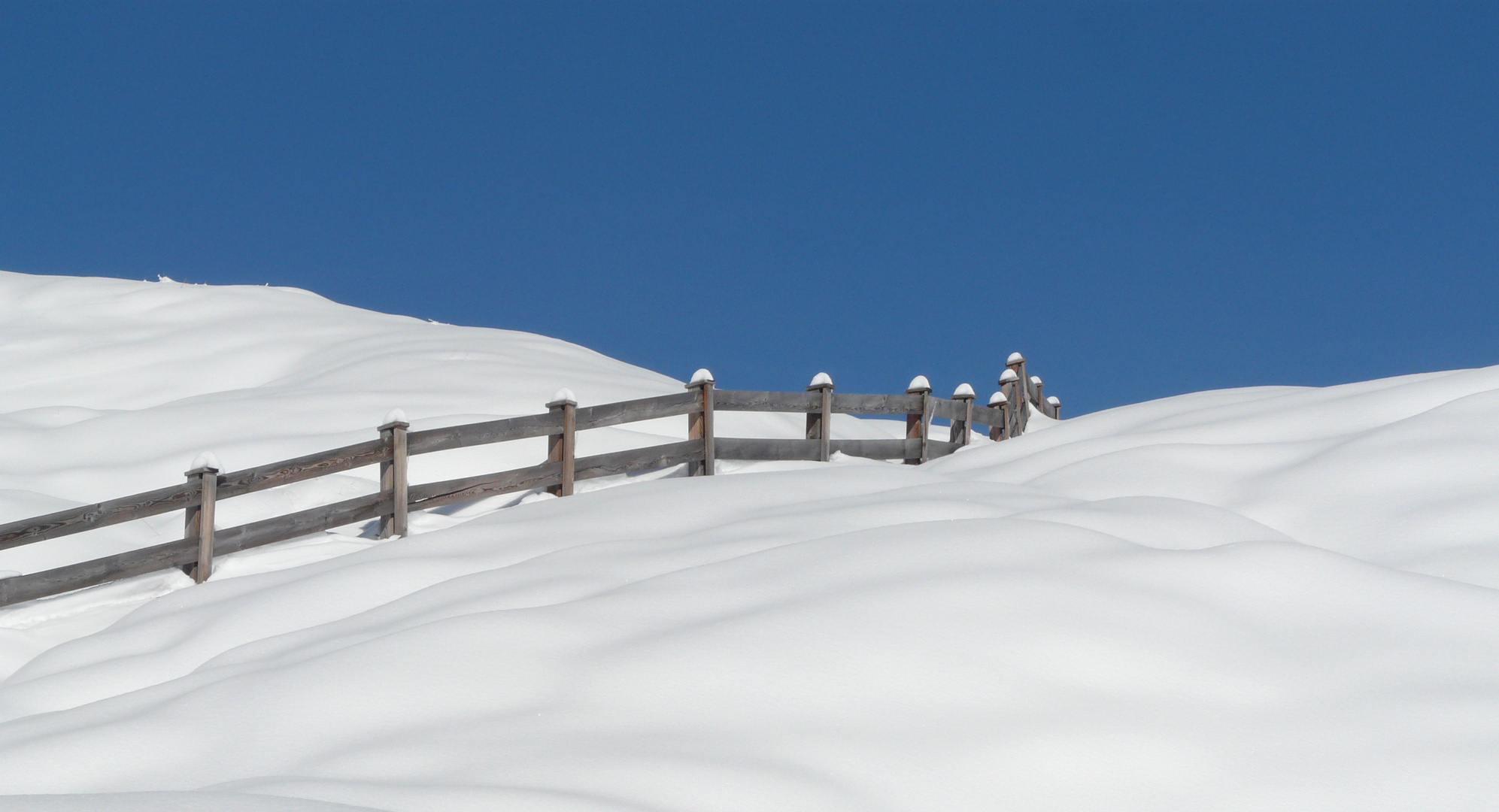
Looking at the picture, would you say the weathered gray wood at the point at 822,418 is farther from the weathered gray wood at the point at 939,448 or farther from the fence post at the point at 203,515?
the fence post at the point at 203,515

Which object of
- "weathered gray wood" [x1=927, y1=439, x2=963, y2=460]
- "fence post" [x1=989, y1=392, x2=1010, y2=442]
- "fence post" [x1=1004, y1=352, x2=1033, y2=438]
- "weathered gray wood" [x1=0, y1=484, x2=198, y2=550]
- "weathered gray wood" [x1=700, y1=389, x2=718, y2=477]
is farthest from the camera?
"fence post" [x1=1004, y1=352, x2=1033, y2=438]

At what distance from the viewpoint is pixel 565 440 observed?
10.5 metres

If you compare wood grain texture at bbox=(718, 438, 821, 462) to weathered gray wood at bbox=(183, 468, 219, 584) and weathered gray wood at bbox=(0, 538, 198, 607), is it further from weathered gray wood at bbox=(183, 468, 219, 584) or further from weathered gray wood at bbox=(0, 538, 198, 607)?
weathered gray wood at bbox=(0, 538, 198, 607)

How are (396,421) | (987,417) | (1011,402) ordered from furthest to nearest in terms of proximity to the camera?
(1011,402) → (987,417) → (396,421)

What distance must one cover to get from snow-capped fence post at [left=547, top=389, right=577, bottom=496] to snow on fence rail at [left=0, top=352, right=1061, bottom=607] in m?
0.01

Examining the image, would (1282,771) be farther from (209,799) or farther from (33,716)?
(33,716)

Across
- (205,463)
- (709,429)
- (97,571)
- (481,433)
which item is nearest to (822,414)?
(709,429)

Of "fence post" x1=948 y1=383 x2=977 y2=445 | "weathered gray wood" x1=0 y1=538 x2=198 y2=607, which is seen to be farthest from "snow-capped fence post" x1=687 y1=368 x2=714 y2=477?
"weathered gray wood" x1=0 y1=538 x2=198 y2=607

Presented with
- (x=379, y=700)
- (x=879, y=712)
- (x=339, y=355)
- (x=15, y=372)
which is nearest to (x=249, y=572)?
(x=379, y=700)

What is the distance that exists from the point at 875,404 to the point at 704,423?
1929 mm

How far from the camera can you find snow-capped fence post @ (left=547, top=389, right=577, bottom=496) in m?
10.5

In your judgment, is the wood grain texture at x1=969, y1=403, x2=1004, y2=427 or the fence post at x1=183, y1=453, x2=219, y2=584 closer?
the fence post at x1=183, y1=453, x2=219, y2=584

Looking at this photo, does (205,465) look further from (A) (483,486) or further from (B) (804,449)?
(B) (804,449)

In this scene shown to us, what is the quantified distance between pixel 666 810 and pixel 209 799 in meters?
1.42
